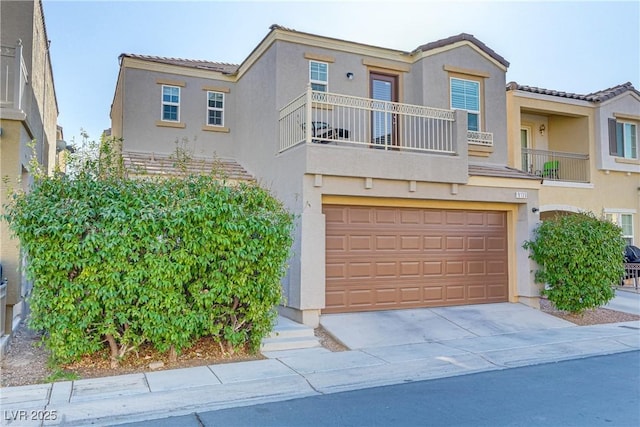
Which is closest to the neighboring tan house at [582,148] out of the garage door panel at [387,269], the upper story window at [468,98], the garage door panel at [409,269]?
the upper story window at [468,98]

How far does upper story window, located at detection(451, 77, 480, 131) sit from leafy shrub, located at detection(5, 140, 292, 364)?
26.0 feet

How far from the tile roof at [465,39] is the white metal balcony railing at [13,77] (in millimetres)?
9228

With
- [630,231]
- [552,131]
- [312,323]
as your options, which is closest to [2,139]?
[312,323]

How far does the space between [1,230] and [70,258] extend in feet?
8.20

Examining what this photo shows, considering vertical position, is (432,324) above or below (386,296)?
below

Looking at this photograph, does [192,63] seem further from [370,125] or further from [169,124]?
[370,125]

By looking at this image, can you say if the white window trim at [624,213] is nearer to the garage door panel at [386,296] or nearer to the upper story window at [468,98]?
the upper story window at [468,98]

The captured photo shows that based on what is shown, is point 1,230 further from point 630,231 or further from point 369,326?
point 630,231

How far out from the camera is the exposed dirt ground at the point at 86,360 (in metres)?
6.61

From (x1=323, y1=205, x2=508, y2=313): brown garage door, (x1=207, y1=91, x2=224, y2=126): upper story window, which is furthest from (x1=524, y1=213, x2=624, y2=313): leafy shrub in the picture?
(x1=207, y1=91, x2=224, y2=126): upper story window

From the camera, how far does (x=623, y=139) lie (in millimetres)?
17938

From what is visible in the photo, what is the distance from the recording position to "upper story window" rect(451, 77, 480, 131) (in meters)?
13.5

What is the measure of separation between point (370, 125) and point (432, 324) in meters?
5.36

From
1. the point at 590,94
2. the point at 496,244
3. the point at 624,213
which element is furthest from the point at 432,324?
the point at 590,94
